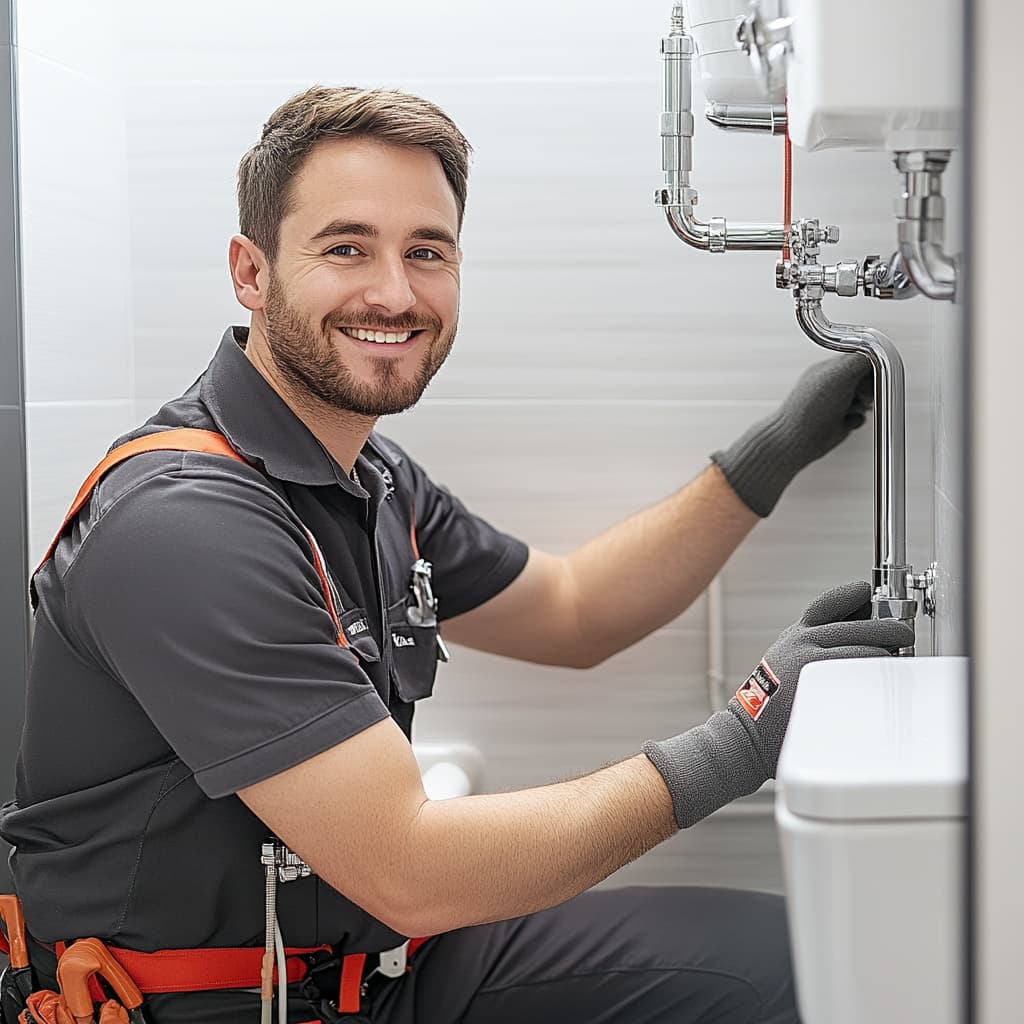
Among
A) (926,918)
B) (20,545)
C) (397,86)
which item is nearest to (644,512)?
(397,86)

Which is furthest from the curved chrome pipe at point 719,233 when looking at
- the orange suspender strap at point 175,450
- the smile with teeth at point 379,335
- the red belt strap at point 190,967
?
the red belt strap at point 190,967

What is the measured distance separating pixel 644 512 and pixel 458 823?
2.25 ft

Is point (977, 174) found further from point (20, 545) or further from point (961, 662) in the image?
point (20, 545)

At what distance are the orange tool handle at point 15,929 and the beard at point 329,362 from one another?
0.57 m

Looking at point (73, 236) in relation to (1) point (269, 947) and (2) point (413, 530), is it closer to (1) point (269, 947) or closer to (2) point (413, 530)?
(2) point (413, 530)

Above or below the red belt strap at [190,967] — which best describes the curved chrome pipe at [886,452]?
above

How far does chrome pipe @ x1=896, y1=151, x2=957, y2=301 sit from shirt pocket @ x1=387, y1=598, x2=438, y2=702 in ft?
2.52

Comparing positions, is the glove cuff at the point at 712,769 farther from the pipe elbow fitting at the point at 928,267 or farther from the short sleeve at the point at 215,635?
the pipe elbow fitting at the point at 928,267

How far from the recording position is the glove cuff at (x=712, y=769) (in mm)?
1136

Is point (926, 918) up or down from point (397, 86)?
down

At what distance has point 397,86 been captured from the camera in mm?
1687

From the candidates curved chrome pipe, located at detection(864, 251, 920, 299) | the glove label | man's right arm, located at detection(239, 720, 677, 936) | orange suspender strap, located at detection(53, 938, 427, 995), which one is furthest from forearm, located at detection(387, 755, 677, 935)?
curved chrome pipe, located at detection(864, 251, 920, 299)

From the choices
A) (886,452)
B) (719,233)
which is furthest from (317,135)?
(886,452)

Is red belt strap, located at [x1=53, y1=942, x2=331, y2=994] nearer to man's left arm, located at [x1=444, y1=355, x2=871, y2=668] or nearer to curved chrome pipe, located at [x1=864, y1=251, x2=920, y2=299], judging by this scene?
man's left arm, located at [x1=444, y1=355, x2=871, y2=668]
